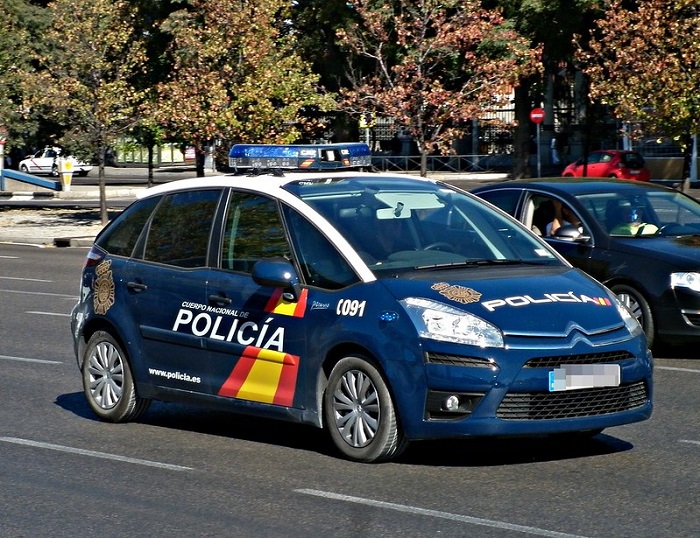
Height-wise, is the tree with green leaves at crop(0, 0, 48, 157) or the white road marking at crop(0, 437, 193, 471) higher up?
the tree with green leaves at crop(0, 0, 48, 157)

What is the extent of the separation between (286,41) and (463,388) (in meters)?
31.1

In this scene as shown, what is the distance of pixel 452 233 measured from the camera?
838 cm

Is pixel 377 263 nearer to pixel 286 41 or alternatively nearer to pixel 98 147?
pixel 98 147

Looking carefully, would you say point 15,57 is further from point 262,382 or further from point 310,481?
point 310,481

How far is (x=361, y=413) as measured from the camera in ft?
25.1

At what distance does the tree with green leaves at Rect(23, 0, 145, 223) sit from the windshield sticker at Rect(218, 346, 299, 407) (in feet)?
85.5

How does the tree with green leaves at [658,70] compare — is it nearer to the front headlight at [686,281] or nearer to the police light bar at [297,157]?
the front headlight at [686,281]

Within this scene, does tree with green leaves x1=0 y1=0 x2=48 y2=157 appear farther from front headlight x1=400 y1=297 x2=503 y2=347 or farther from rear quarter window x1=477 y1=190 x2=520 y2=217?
front headlight x1=400 y1=297 x2=503 y2=347

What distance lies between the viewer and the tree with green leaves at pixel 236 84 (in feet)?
110

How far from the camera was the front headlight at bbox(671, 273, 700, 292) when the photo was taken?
38.8ft

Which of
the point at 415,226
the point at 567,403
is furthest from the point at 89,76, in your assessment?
the point at 567,403

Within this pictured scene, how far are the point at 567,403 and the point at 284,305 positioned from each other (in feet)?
5.79

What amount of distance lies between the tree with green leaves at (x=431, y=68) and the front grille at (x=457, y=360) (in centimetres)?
2421

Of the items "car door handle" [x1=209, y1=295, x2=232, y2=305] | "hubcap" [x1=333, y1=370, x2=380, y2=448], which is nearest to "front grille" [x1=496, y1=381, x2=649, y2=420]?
"hubcap" [x1=333, y1=370, x2=380, y2=448]
